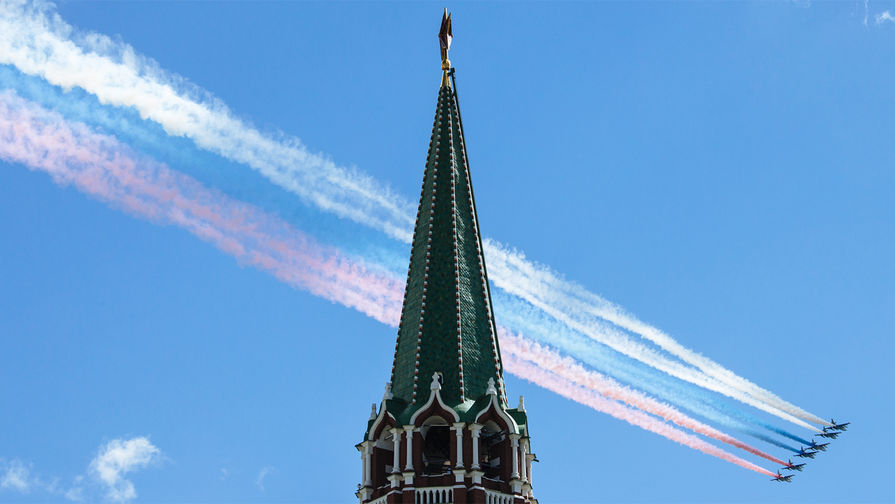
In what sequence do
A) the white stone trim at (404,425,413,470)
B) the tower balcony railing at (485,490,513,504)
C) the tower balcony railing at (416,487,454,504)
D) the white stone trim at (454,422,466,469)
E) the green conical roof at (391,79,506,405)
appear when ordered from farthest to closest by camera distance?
the green conical roof at (391,79,506,405), the white stone trim at (404,425,413,470), the white stone trim at (454,422,466,469), the tower balcony railing at (485,490,513,504), the tower balcony railing at (416,487,454,504)

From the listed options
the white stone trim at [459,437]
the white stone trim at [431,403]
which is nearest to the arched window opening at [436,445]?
the white stone trim at [431,403]

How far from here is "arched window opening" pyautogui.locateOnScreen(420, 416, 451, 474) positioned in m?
87.9

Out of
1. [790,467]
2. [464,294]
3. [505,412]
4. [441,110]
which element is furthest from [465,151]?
[790,467]

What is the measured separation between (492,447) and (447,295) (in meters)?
8.77

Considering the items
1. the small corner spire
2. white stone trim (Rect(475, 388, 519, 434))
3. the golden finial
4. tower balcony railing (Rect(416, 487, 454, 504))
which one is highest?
the golden finial

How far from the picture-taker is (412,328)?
92312mm

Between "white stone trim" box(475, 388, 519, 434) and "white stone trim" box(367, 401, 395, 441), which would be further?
"white stone trim" box(367, 401, 395, 441)

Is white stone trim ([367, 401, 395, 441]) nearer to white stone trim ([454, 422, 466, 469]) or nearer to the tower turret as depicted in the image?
the tower turret

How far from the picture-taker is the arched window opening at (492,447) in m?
88.1

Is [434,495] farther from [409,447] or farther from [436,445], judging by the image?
[436,445]

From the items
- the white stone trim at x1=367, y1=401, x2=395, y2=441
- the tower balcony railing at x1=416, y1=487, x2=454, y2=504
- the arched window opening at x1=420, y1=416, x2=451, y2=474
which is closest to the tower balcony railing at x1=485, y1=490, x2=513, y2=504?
the tower balcony railing at x1=416, y1=487, x2=454, y2=504

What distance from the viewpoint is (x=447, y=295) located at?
91.8m

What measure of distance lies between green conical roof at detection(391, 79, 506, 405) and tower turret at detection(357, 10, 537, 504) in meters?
0.06

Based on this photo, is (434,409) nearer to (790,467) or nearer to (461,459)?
(461,459)
